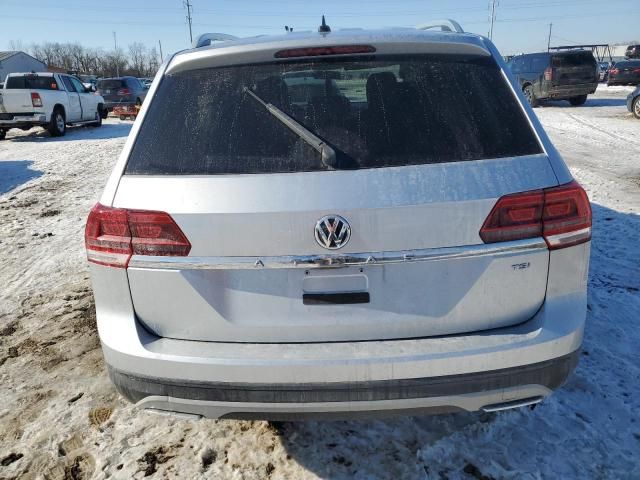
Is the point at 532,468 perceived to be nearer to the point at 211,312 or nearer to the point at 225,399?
the point at 225,399

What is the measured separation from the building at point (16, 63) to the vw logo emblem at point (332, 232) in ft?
241

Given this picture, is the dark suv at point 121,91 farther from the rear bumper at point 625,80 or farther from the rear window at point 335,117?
the rear bumper at point 625,80

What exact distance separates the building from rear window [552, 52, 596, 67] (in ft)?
210

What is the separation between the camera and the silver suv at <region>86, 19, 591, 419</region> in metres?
1.84

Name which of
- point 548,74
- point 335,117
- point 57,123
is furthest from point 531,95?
point 335,117

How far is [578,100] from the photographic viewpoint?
795 inches

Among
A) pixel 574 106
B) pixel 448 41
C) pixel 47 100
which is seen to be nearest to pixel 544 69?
pixel 574 106

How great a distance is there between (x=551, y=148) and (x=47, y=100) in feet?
55.4

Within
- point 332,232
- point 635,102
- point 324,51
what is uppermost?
point 324,51

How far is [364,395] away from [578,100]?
21.9 m

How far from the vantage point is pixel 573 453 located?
92.7 inches

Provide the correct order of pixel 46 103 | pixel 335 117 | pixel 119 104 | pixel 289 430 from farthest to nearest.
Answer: pixel 119 104
pixel 46 103
pixel 289 430
pixel 335 117

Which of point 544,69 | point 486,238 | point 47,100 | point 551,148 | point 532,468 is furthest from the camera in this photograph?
point 544,69

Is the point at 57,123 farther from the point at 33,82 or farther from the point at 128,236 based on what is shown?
the point at 128,236
